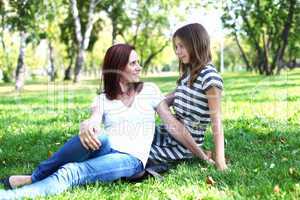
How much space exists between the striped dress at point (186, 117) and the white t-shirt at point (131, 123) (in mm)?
411

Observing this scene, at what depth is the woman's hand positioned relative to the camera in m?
4.29

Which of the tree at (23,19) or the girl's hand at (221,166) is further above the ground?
the tree at (23,19)

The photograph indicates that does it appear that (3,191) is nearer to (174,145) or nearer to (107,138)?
(107,138)

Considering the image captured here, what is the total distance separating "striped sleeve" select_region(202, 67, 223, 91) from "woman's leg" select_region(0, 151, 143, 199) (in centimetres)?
103

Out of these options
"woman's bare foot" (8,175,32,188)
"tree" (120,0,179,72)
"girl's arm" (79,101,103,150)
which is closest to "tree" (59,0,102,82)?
"tree" (120,0,179,72)

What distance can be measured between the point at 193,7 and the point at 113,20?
7.74 m

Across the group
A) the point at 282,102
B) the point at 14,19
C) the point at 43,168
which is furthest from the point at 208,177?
the point at 14,19

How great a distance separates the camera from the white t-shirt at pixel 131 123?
190 inches

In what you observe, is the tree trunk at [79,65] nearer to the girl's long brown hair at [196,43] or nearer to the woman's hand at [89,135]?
the girl's long brown hair at [196,43]

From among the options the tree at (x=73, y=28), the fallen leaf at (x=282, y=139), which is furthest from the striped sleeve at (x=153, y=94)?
the tree at (x=73, y=28)

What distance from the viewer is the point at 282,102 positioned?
1160cm

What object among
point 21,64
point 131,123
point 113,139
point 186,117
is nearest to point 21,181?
point 113,139

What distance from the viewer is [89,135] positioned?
429cm

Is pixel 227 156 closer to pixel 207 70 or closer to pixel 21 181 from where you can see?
pixel 207 70
